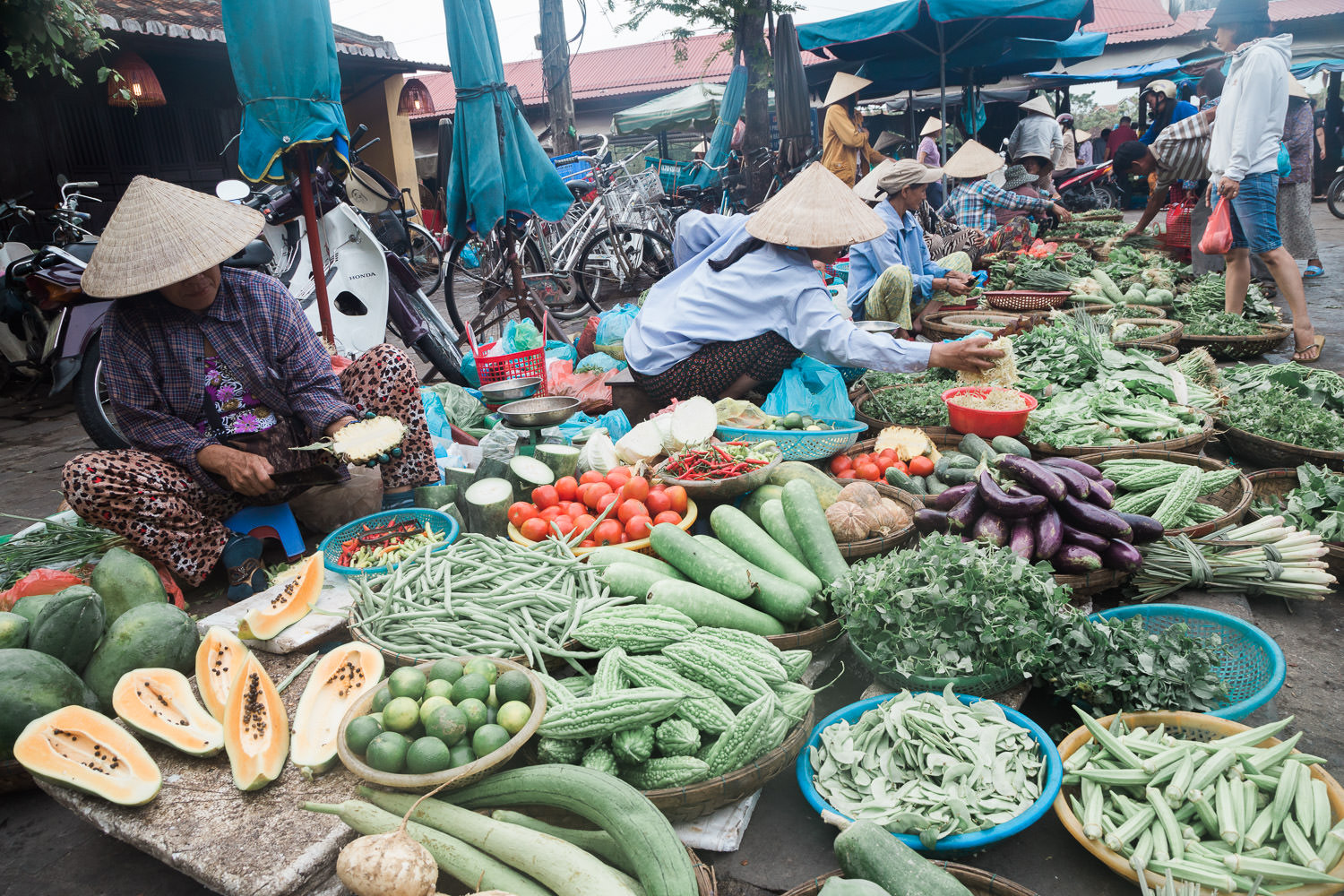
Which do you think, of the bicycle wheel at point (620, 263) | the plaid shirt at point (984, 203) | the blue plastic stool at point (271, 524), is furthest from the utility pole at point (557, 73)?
the blue plastic stool at point (271, 524)

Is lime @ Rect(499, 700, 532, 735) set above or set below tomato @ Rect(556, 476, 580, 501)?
below

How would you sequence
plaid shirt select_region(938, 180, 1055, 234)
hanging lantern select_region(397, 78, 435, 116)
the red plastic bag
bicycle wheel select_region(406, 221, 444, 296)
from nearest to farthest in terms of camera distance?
1. the red plastic bag
2. plaid shirt select_region(938, 180, 1055, 234)
3. bicycle wheel select_region(406, 221, 444, 296)
4. hanging lantern select_region(397, 78, 435, 116)

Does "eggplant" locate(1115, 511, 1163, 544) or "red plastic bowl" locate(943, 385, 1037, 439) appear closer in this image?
"eggplant" locate(1115, 511, 1163, 544)

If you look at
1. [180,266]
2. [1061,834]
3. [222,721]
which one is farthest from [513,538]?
[1061,834]

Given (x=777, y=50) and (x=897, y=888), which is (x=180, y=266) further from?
(x=777, y=50)

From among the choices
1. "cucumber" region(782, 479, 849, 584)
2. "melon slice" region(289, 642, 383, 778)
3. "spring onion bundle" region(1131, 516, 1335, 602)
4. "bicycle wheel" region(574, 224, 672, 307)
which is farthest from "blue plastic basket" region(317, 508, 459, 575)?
"bicycle wheel" region(574, 224, 672, 307)

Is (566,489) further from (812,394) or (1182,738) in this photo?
(1182,738)

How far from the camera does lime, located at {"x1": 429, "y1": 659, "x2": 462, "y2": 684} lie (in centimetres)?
197

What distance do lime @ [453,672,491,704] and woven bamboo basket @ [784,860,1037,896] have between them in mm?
825

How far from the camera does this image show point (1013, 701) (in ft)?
7.39

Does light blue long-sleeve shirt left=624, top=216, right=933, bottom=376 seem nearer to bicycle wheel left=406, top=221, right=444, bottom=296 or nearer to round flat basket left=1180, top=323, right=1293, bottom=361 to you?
round flat basket left=1180, top=323, right=1293, bottom=361

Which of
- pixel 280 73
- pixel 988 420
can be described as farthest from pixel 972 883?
pixel 280 73

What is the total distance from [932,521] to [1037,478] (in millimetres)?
399

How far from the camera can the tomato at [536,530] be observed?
3016 millimetres
